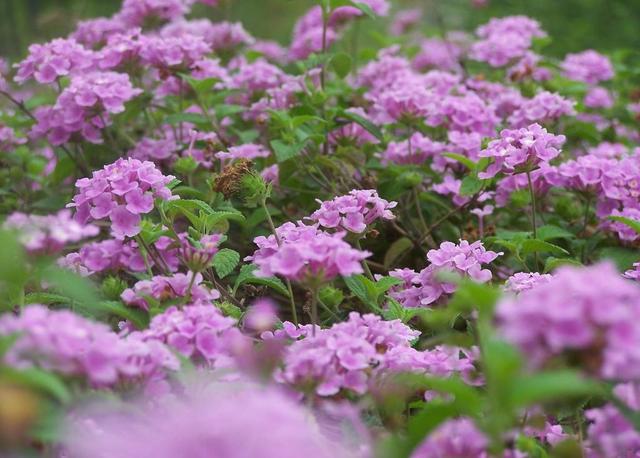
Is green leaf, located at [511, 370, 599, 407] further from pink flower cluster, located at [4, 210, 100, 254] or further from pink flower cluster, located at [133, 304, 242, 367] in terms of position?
pink flower cluster, located at [4, 210, 100, 254]

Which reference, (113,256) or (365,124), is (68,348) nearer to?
(113,256)

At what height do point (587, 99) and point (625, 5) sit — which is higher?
point (587, 99)

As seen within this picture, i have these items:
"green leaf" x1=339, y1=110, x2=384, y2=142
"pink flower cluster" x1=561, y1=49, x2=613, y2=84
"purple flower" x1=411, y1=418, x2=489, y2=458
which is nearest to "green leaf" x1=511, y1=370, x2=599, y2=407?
"purple flower" x1=411, y1=418, x2=489, y2=458

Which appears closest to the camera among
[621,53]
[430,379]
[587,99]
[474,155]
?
[430,379]

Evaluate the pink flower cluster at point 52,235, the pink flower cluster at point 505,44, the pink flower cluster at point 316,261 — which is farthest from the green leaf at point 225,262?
the pink flower cluster at point 505,44

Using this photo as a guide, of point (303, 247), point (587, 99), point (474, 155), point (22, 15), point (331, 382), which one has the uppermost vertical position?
point (303, 247)

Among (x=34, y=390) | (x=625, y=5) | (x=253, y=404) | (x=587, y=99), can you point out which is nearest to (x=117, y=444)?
(x=253, y=404)

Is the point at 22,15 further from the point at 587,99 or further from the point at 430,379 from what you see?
the point at 430,379
